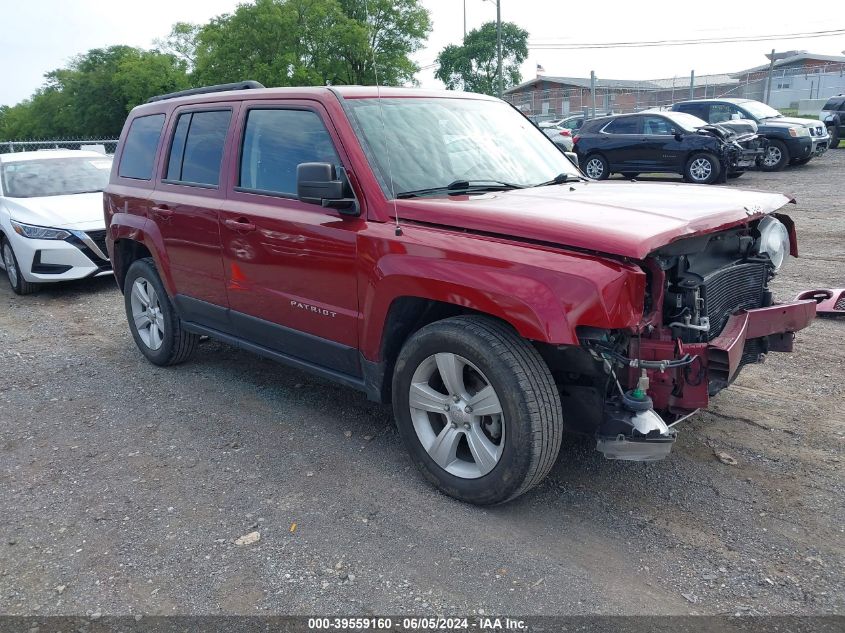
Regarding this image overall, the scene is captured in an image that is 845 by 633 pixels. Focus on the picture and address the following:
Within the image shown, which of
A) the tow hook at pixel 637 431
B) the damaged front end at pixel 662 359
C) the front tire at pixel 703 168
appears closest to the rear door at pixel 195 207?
the damaged front end at pixel 662 359

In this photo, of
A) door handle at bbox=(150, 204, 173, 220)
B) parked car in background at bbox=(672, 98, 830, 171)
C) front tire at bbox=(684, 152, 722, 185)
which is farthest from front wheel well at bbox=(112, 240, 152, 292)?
parked car in background at bbox=(672, 98, 830, 171)

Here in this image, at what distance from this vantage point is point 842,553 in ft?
9.72

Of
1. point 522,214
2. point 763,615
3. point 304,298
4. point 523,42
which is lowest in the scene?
point 763,615

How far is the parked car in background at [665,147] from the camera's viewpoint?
1495 centimetres

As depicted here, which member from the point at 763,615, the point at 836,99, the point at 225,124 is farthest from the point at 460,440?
the point at 836,99

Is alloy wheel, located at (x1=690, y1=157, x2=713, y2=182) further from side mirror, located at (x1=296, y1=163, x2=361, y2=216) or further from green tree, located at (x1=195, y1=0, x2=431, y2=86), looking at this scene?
green tree, located at (x1=195, y1=0, x2=431, y2=86)

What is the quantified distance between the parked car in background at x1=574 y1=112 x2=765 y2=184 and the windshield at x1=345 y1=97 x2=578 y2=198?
11.7 meters

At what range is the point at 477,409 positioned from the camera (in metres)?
3.28

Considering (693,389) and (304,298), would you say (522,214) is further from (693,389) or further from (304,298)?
(304,298)

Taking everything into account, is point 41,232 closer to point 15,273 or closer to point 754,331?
point 15,273

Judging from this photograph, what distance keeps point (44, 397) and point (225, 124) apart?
2444 mm

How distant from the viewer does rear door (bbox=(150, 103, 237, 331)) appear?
455cm


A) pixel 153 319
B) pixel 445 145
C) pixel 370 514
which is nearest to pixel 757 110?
pixel 445 145

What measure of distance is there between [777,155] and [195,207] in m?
16.7
